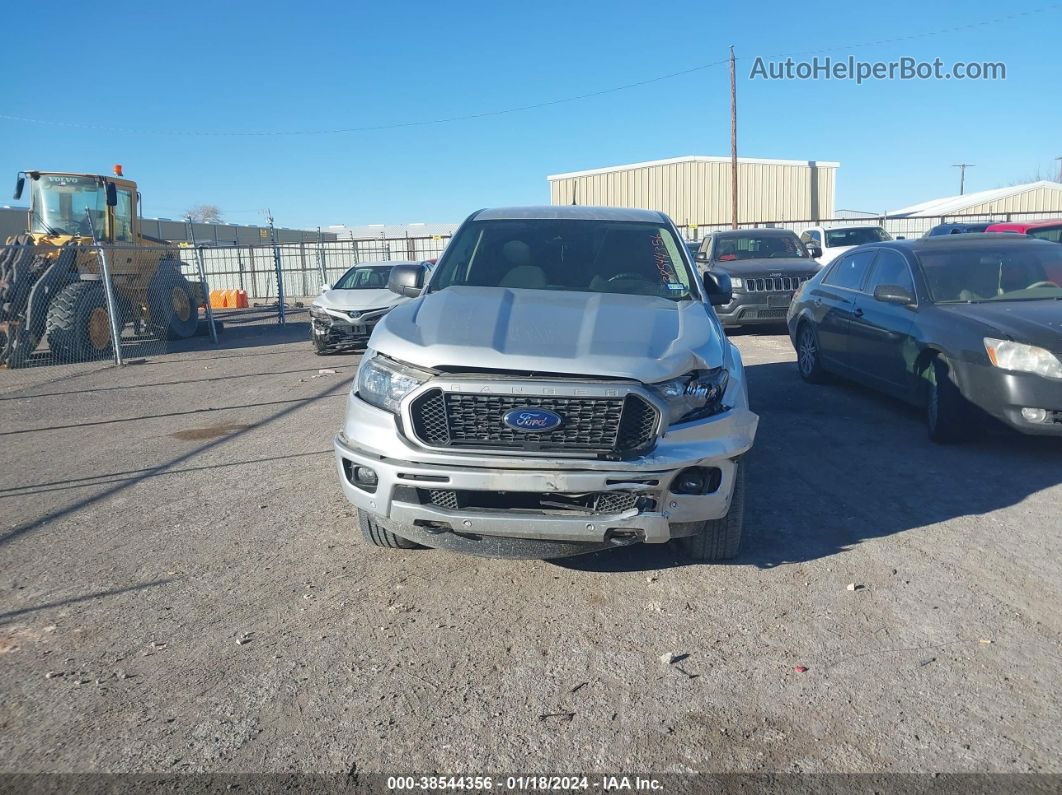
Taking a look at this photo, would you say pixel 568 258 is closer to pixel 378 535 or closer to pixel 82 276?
pixel 378 535

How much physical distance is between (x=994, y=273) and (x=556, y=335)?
193 inches

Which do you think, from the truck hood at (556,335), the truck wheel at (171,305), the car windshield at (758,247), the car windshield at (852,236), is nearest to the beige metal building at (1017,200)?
the car windshield at (852,236)

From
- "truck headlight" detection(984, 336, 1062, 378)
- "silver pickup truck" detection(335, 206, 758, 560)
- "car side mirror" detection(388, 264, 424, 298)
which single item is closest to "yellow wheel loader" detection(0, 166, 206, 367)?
"car side mirror" detection(388, 264, 424, 298)

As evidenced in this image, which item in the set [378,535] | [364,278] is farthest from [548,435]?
[364,278]

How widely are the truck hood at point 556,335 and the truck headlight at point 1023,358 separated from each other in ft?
8.38

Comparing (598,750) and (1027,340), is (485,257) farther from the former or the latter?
(1027,340)

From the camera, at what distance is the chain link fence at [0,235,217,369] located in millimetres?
12953

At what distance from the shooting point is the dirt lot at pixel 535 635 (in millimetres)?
2689

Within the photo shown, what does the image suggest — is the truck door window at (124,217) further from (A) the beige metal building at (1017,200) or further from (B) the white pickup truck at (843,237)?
(A) the beige metal building at (1017,200)

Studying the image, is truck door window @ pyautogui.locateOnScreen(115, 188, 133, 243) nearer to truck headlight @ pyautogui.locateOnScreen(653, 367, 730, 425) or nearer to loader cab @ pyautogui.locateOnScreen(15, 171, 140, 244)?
loader cab @ pyautogui.locateOnScreen(15, 171, 140, 244)

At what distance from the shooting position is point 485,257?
5164mm

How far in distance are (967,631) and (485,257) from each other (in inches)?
131

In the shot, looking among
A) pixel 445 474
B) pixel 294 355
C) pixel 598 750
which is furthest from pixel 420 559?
pixel 294 355

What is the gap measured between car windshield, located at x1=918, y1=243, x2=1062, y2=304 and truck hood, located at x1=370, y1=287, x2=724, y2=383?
3.37 metres
